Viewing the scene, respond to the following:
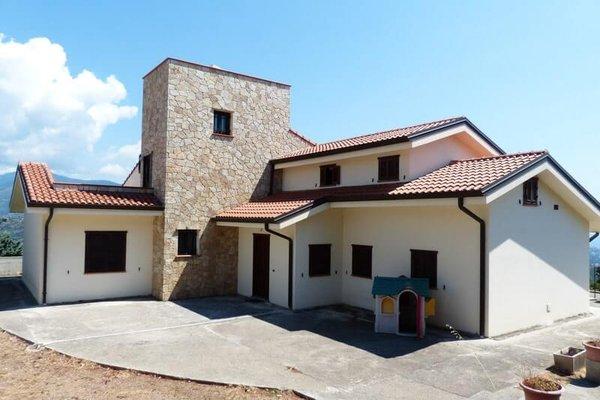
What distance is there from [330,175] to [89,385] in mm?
10510

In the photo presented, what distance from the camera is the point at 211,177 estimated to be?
16109 mm

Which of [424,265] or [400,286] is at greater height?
[424,265]

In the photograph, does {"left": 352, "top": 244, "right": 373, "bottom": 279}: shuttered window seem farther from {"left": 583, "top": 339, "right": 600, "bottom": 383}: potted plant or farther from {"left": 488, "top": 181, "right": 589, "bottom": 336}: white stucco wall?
{"left": 583, "top": 339, "right": 600, "bottom": 383}: potted plant

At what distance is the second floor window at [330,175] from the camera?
15.7m

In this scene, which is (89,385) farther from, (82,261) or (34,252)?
(34,252)

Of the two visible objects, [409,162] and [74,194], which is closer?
[409,162]

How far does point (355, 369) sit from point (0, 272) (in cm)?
2128

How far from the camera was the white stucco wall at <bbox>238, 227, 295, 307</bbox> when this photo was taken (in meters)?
14.0

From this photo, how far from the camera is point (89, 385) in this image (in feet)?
24.6

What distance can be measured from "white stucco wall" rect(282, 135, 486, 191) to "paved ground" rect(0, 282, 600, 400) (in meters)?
4.51

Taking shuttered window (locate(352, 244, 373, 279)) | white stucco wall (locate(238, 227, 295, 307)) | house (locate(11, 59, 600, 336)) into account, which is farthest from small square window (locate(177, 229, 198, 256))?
shuttered window (locate(352, 244, 373, 279))

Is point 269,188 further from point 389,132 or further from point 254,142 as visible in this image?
point 389,132

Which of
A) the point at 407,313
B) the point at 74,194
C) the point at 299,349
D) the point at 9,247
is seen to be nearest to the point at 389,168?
the point at 407,313

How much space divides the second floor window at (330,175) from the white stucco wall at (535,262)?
6023 millimetres
